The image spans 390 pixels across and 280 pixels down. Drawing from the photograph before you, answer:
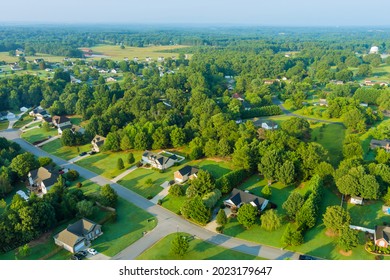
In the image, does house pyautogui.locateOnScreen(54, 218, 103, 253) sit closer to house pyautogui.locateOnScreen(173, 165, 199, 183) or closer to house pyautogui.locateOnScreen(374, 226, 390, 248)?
house pyautogui.locateOnScreen(173, 165, 199, 183)

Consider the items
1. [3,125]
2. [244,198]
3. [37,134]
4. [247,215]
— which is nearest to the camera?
[247,215]

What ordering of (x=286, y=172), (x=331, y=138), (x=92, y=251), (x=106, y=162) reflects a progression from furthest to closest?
(x=331, y=138)
(x=106, y=162)
(x=286, y=172)
(x=92, y=251)

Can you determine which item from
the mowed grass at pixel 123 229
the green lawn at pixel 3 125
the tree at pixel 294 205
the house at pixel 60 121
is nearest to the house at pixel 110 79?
the green lawn at pixel 3 125

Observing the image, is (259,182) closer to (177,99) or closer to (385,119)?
(177,99)

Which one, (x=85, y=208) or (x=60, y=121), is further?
(x=60, y=121)

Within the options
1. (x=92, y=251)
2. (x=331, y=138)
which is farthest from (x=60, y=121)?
(x=331, y=138)

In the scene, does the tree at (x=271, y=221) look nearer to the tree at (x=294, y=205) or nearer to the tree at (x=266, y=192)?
the tree at (x=294, y=205)

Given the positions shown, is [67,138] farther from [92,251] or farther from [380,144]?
[380,144]
